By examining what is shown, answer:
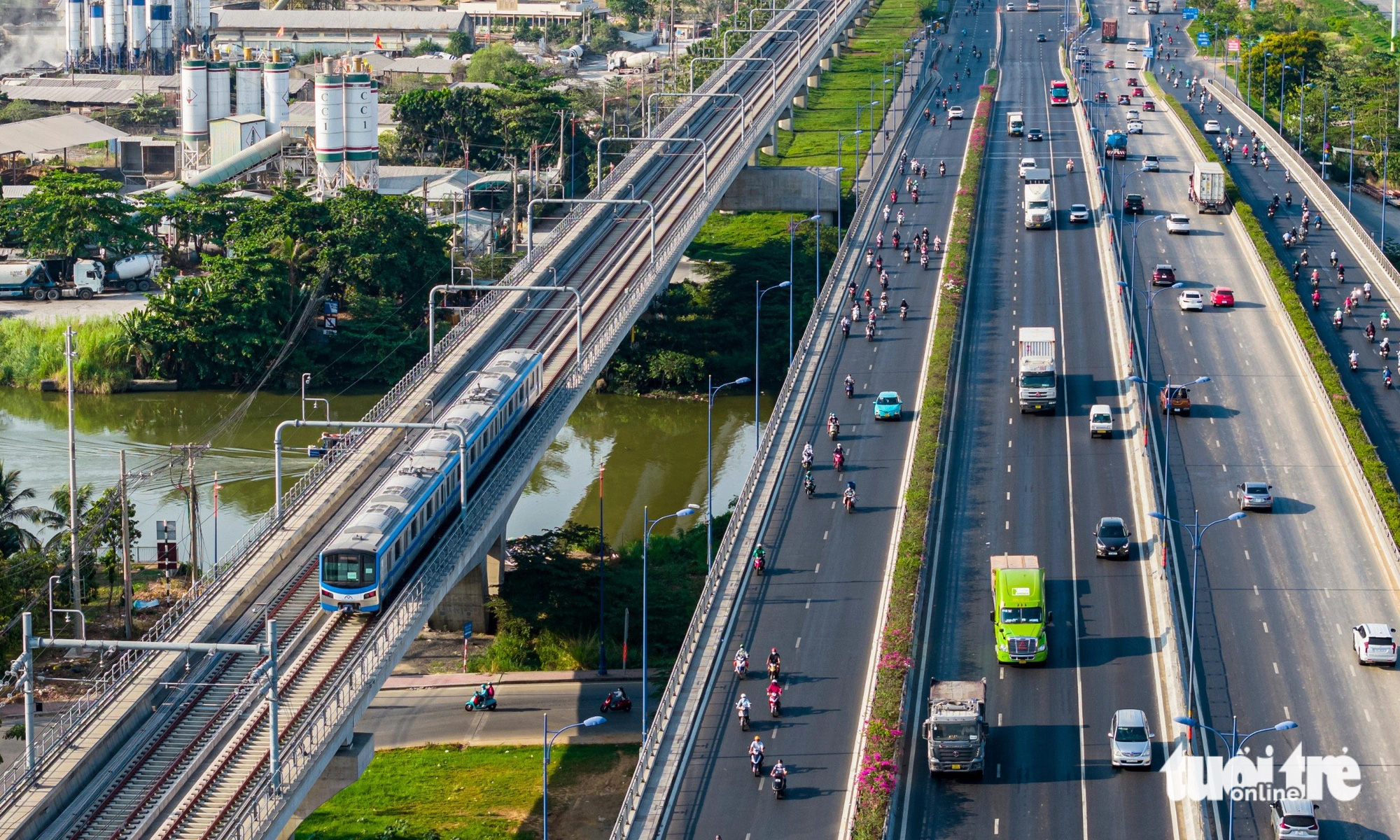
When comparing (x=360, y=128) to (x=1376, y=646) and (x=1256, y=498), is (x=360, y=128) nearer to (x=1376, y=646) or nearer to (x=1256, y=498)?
(x=1256, y=498)

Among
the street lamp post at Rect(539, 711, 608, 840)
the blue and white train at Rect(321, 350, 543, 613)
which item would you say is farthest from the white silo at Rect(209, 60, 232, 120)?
the street lamp post at Rect(539, 711, 608, 840)

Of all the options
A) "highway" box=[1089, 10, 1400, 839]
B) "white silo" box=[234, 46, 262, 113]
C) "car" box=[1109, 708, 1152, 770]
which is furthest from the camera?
"white silo" box=[234, 46, 262, 113]

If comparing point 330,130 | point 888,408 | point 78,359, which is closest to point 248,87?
point 330,130

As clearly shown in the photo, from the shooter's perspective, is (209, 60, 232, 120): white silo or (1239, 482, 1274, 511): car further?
(209, 60, 232, 120): white silo

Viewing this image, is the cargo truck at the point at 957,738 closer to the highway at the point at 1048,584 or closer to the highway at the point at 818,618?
the highway at the point at 1048,584

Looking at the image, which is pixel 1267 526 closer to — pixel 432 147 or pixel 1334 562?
pixel 1334 562

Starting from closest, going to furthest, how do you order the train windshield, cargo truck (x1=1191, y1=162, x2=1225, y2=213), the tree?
the train windshield
the tree
cargo truck (x1=1191, y1=162, x2=1225, y2=213)

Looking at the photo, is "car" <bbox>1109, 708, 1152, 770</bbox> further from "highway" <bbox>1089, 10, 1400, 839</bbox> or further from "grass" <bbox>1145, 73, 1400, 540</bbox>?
"grass" <bbox>1145, 73, 1400, 540</bbox>

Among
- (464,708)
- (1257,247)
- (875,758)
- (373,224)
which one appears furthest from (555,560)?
(1257,247)
